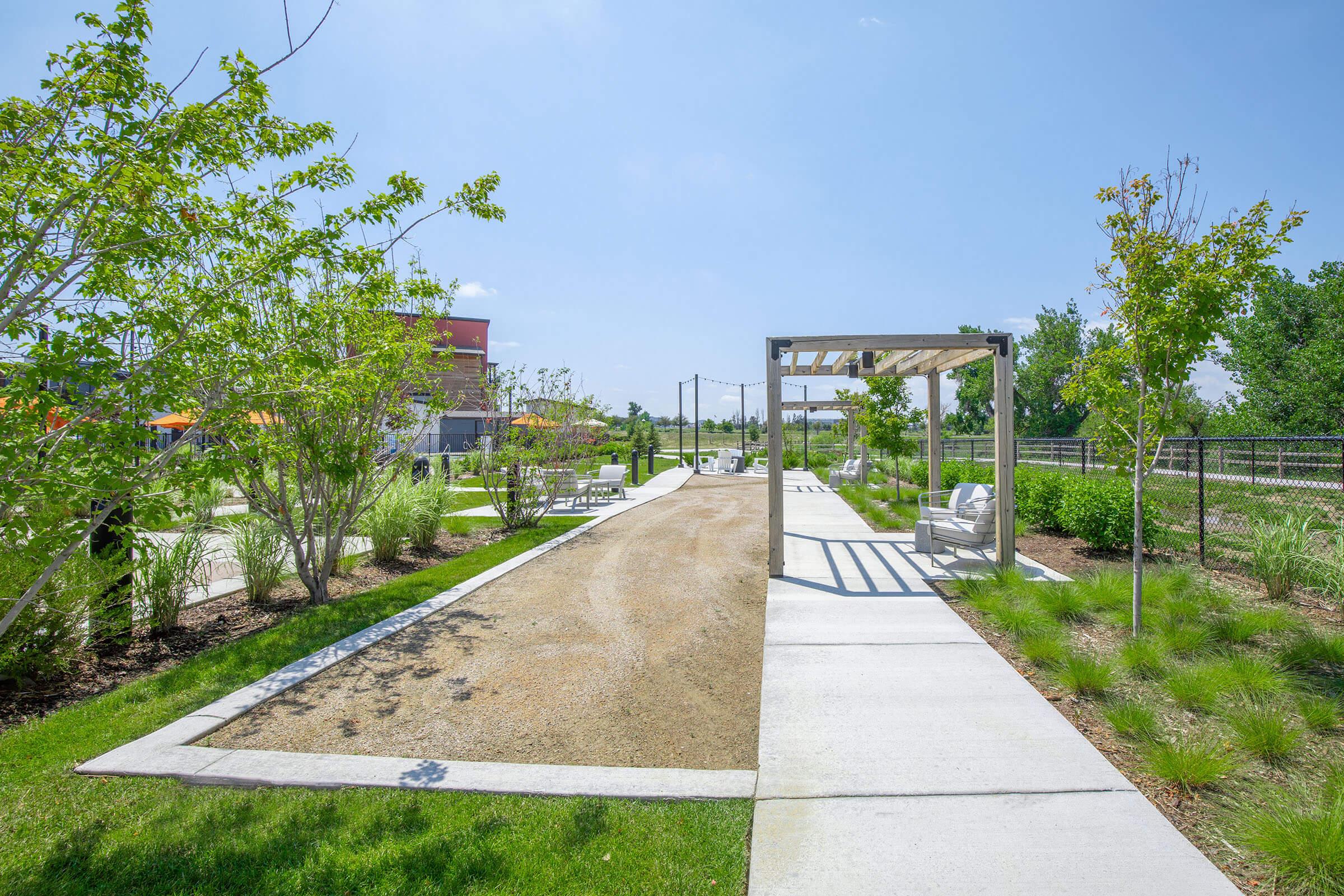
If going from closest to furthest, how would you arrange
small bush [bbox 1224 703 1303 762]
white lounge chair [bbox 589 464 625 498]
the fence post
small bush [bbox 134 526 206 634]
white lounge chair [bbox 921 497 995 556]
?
small bush [bbox 1224 703 1303 762]
small bush [bbox 134 526 206 634]
the fence post
white lounge chair [bbox 921 497 995 556]
white lounge chair [bbox 589 464 625 498]

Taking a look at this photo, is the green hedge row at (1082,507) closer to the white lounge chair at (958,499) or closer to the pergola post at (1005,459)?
the white lounge chair at (958,499)

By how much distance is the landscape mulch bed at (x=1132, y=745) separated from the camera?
253 centimetres

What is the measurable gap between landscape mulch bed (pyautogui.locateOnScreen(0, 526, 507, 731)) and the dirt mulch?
140cm

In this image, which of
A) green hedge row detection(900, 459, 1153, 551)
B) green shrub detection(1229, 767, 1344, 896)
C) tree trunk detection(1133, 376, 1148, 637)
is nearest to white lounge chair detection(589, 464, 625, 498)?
green hedge row detection(900, 459, 1153, 551)

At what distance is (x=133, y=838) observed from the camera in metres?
2.67

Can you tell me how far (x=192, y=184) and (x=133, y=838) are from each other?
3129mm

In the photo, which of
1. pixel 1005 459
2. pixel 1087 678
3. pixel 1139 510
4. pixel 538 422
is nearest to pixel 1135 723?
pixel 1087 678

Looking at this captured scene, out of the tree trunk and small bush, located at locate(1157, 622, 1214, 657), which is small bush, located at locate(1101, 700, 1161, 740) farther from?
the tree trunk

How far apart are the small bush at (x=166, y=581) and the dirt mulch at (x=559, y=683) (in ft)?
6.06

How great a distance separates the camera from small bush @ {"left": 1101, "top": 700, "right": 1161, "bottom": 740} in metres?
3.45

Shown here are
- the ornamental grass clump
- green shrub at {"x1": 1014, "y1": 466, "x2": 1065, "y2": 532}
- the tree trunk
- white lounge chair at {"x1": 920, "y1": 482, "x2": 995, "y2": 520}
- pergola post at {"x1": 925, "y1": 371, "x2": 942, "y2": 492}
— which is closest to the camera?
the tree trunk

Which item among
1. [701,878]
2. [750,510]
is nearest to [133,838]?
[701,878]

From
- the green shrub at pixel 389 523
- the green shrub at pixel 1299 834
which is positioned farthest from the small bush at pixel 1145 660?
the green shrub at pixel 389 523

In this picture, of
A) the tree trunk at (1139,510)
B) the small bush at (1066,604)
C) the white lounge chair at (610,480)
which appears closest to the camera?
the tree trunk at (1139,510)
